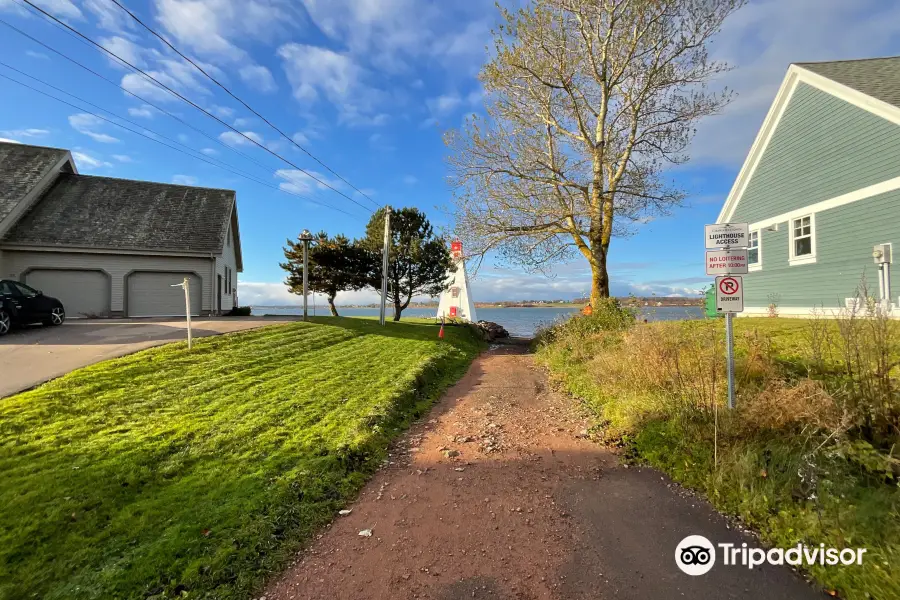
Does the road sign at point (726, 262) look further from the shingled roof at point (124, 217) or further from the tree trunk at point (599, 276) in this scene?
the shingled roof at point (124, 217)

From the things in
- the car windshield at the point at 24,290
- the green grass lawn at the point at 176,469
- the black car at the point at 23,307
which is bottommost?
the green grass lawn at the point at 176,469

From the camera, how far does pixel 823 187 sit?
12.6m

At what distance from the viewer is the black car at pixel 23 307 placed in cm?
1000

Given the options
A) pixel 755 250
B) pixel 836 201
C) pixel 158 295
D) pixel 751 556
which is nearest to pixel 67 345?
pixel 158 295

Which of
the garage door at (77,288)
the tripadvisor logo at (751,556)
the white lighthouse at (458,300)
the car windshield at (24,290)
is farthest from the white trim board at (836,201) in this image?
the garage door at (77,288)

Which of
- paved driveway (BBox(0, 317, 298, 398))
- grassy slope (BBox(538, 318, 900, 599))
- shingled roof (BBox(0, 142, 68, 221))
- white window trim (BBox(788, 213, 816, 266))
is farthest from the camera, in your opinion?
shingled roof (BBox(0, 142, 68, 221))

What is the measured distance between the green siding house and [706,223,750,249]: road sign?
7.69m

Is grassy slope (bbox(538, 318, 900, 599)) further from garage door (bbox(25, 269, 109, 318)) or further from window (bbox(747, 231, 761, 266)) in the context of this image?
garage door (bbox(25, 269, 109, 318))

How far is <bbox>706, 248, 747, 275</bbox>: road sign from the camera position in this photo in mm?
4648

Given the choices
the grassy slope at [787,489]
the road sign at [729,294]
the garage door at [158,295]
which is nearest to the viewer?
the grassy slope at [787,489]

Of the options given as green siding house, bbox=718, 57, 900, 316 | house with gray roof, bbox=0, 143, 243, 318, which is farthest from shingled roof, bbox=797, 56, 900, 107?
house with gray roof, bbox=0, 143, 243, 318

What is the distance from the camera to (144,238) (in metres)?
17.1

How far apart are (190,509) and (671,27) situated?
15.9 metres

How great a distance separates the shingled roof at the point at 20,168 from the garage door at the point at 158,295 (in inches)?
195
